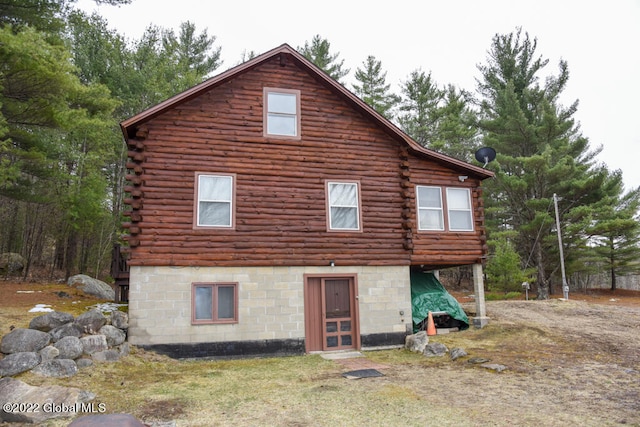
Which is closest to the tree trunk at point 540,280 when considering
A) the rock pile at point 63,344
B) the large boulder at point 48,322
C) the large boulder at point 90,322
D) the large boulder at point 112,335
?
the rock pile at point 63,344

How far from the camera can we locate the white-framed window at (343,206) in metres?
13.4

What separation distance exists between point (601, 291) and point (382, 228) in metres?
29.0

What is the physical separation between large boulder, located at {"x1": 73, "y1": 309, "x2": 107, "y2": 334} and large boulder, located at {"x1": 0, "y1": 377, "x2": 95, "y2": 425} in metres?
3.03

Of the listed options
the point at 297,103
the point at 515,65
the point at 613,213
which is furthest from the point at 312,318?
the point at 515,65

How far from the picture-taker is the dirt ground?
6723 mm

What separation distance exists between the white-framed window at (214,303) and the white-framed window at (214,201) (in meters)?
1.73

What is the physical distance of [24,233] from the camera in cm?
2091

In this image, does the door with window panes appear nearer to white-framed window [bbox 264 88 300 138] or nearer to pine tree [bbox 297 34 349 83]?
white-framed window [bbox 264 88 300 138]

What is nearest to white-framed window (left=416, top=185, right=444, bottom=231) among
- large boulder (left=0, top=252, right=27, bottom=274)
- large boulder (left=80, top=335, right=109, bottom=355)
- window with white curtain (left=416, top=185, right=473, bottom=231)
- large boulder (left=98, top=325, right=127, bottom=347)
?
window with white curtain (left=416, top=185, right=473, bottom=231)

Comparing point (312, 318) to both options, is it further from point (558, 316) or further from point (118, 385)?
point (558, 316)

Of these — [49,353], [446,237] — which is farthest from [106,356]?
[446,237]

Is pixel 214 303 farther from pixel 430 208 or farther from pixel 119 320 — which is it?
pixel 430 208

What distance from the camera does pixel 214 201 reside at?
1230 cm

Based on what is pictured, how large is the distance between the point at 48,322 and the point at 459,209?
488 inches
